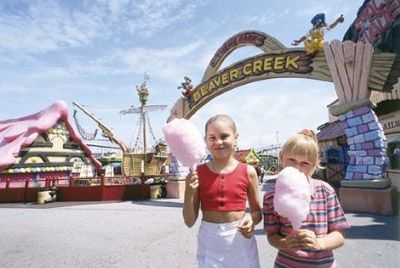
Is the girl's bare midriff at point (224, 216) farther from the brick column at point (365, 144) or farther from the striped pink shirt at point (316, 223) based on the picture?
the brick column at point (365, 144)

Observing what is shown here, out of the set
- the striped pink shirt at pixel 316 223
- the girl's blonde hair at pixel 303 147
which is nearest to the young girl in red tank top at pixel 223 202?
the striped pink shirt at pixel 316 223

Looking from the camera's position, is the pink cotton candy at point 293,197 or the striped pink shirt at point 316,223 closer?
the pink cotton candy at point 293,197

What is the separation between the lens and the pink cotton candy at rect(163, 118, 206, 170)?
5.97ft

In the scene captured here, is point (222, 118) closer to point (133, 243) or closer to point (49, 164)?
point (133, 243)

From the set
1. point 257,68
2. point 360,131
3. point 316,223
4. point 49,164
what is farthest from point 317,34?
point 49,164

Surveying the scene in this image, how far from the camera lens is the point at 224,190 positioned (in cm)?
188

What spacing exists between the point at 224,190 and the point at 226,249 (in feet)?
1.10

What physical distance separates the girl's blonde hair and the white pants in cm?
55

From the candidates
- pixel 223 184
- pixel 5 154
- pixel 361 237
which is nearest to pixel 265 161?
pixel 5 154

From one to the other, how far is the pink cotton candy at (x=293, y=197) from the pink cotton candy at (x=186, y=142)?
1.88 feet

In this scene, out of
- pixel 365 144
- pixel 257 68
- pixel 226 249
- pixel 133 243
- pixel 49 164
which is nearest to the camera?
pixel 226 249

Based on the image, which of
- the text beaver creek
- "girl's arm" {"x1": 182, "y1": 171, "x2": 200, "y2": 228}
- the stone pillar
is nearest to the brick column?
the stone pillar

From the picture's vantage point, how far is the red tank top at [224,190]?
1.86 metres

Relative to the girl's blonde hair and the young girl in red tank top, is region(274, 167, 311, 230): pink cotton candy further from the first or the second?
the young girl in red tank top
